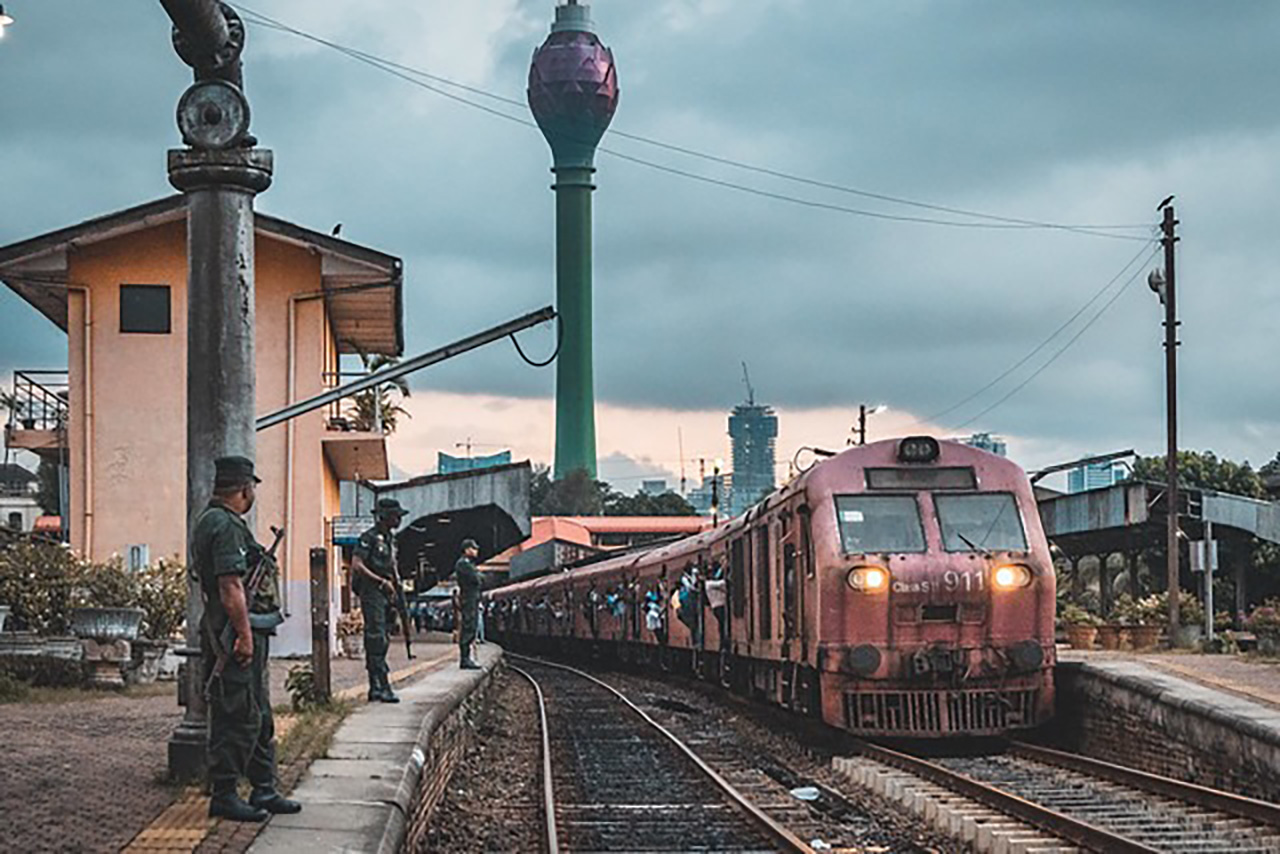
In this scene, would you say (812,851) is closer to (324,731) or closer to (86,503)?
(324,731)

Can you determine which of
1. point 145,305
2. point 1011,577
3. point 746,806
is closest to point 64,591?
point 145,305

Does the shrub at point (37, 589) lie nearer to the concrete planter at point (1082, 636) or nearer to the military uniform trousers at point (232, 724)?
the military uniform trousers at point (232, 724)

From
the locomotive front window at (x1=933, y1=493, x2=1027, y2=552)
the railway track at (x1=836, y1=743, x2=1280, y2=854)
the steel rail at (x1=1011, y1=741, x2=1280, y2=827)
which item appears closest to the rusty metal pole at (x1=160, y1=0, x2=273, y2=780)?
the railway track at (x1=836, y1=743, x2=1280, y2=854)

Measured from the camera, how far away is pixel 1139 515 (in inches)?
1353

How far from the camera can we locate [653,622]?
30.8m

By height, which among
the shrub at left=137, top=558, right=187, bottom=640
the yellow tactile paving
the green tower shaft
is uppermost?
the green tower shaft

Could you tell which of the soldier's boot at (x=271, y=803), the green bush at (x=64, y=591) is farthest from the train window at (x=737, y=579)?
the soldier's boot at (x=271, y=803)

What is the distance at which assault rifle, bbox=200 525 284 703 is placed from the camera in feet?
27.2

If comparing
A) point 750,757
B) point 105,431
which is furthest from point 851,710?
point 105,431

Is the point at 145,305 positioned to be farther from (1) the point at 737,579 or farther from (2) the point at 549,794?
(2) the point at 549,794

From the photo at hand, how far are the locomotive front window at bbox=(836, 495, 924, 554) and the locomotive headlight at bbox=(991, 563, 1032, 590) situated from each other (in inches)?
28.1

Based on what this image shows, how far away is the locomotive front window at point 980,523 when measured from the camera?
53.2ft

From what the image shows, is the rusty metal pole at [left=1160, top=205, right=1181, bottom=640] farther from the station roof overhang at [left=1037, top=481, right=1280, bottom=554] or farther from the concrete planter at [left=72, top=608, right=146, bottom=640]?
the concrete planter at [left=72, top=608, right=146, bottom=640]

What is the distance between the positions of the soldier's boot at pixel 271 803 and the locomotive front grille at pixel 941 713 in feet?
26.7
